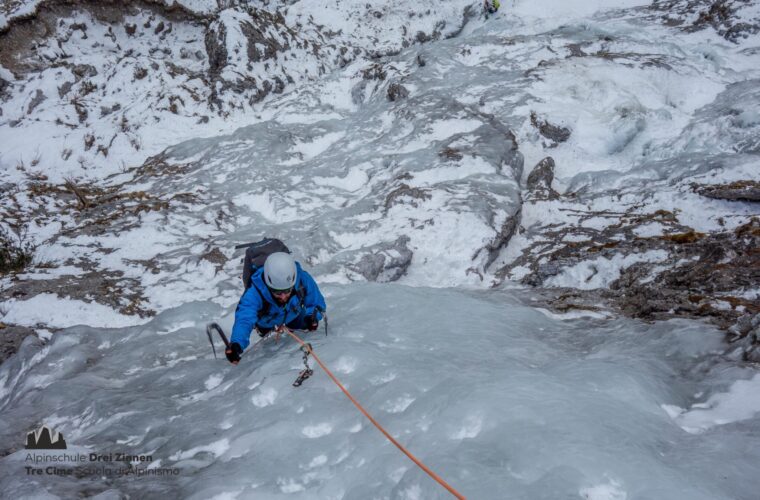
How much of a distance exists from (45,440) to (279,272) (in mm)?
2885

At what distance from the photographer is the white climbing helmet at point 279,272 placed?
4.76 meters

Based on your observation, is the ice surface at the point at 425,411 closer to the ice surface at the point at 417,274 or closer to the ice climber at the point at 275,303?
the ice surface at the point at 417,274

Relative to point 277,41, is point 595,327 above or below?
below

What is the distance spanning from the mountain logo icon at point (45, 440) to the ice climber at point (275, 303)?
1672 mm

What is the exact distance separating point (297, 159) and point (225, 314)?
359 inches

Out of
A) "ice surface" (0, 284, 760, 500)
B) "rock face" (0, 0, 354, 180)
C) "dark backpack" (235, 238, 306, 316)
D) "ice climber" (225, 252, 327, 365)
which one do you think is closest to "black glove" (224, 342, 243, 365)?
"ice climber" (225, 252, 327, 365)

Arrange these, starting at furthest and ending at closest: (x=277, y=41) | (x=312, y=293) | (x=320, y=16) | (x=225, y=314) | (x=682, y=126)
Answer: (x=320, y=16) < (x=277, y=41) < (x=682, y=126) < (x=225, y=314) < (x=312, y=293)

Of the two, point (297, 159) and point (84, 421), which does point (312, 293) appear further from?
point (297, 159)

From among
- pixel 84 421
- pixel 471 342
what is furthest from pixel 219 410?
pixel 471 342

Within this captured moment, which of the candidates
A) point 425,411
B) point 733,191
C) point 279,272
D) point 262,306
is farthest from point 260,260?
point 733,191

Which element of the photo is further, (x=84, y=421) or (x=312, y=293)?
(x=312, y=293)

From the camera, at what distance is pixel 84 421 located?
15.7 ft

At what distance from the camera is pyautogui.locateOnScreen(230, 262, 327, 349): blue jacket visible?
16.3 ft

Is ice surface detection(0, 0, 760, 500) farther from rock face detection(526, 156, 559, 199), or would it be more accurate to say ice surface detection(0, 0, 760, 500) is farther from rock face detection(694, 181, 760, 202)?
rock face detection(526, 156, 559, 199)
